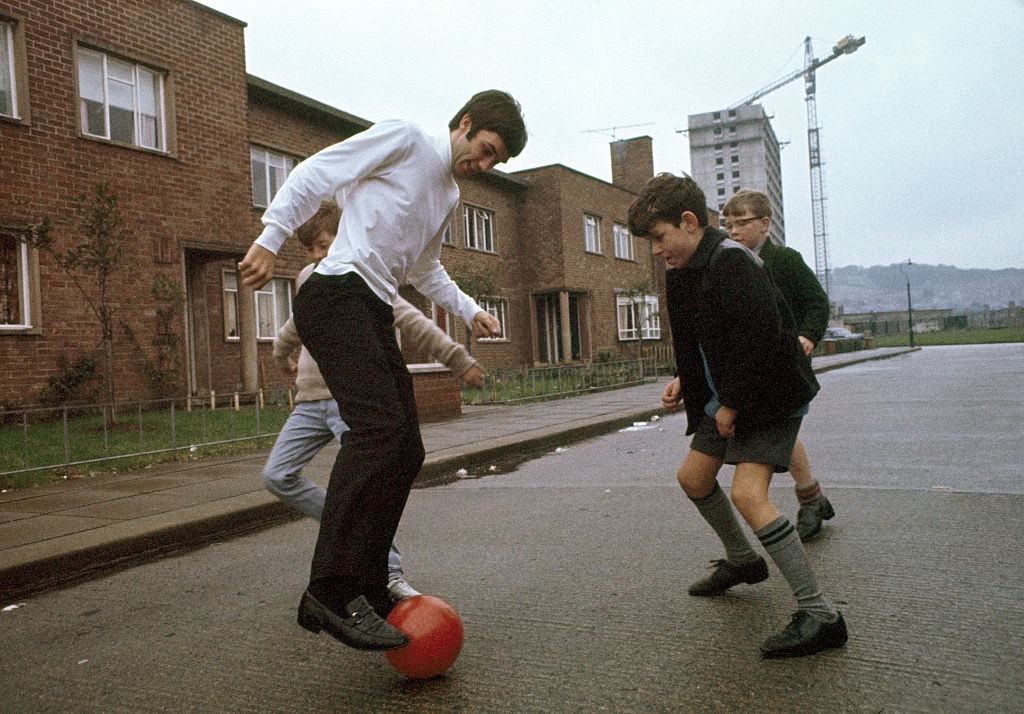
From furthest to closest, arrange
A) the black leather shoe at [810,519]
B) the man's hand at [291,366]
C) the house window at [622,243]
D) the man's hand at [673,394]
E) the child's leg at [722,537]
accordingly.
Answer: the house window at [622,243] → the black leather shoe at [810,519] → the man's hand at [291,366] → the man's hand at [673,394] → the child's leg at [722,537]

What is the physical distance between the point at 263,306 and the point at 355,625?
16.7 meters

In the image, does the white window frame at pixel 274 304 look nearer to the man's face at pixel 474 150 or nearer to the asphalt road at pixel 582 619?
the asphalt road at pixel 582 619

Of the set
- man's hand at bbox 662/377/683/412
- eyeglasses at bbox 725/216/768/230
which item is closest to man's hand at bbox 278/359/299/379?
man's hand at bbox 662/377/683/412

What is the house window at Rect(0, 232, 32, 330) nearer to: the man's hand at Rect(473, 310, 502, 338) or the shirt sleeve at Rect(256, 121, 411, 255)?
the man's hand at Rect(473, 310, 502, 338)

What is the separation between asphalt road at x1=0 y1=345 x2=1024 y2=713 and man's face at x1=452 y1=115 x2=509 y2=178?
167 cm

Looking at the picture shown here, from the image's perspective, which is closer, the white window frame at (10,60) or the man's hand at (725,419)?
the man's hand at (725,419)

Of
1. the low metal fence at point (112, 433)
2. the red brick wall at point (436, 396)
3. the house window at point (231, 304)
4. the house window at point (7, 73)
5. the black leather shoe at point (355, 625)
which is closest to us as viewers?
the black leather shoe at point (355, 625)

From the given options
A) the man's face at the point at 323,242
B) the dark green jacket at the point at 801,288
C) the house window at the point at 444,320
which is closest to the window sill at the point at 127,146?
the house window at the point at 444,320

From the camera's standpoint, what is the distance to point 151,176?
15.0 metres

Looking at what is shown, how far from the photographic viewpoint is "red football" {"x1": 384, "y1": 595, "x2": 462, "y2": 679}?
8.89 feet

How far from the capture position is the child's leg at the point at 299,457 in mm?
3557

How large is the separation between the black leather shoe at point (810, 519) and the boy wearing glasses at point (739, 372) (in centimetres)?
132

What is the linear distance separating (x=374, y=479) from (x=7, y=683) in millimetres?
1538

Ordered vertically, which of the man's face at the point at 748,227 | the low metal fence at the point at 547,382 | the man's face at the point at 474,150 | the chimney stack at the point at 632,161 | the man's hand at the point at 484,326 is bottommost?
the low metal fence at the point at 547,382
